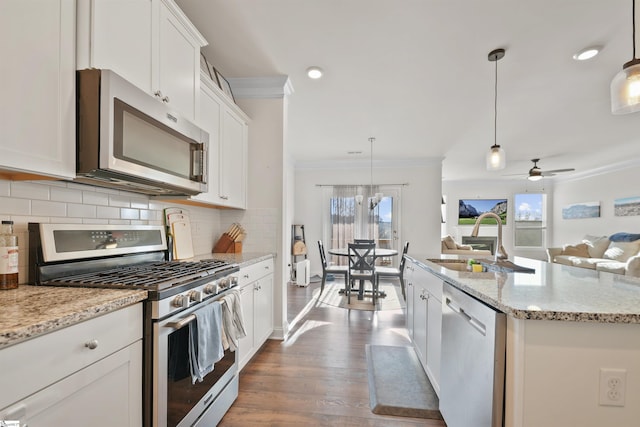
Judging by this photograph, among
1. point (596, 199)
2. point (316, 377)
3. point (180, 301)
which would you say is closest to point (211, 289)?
point (180, 301)

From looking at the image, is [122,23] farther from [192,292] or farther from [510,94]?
[510,94]

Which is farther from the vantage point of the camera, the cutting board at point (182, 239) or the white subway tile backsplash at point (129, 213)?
the cutting board at point (182, 239)

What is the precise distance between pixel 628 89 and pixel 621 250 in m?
5.78

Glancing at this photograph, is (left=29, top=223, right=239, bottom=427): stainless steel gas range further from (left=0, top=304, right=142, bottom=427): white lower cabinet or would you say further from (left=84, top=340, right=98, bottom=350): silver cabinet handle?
(left=84, top=340, right=98, bottom=350): silver cabinet handle

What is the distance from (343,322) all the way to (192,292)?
2422mm

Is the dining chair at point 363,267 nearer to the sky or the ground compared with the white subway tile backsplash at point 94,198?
nearer to the ground

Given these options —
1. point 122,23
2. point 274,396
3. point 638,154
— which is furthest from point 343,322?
point 638,154

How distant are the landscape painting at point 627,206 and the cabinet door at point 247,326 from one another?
7667 mm

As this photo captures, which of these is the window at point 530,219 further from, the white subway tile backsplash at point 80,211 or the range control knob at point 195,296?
the white subway tile backsplash at point 80,211

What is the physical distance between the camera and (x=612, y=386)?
0.91 meters

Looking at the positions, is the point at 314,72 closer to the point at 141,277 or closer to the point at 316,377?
the point at 141,277

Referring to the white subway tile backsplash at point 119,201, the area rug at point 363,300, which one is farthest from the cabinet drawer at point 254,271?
the area rug at point 363,300

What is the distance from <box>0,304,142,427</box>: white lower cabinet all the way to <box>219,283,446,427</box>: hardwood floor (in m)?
0.91

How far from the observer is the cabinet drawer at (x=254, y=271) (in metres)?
2.06
